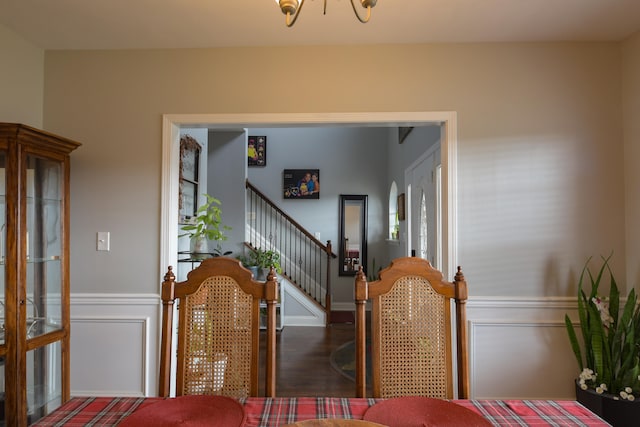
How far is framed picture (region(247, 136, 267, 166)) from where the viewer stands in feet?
21.0

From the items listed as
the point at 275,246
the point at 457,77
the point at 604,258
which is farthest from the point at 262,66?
the point at 275,246

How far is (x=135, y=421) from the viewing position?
3.53 ft

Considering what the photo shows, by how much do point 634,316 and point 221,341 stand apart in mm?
2114

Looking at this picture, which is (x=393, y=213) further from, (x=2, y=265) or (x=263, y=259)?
(x=2, y=265)

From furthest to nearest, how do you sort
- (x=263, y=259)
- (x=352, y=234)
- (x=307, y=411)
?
(x=352, y=234) → (x=263, y=259) → (x=307, y=411)

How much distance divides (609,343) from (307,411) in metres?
1.84

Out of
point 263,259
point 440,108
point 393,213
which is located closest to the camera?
point 440,108

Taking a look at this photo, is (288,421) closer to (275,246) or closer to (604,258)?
(604,258)

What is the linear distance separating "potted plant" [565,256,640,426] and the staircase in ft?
13.5

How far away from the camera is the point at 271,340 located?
145cm

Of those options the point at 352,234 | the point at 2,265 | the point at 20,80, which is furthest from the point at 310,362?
the point at 20,80

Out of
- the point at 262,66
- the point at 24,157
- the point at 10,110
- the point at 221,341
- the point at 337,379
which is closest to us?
the point at 221,341

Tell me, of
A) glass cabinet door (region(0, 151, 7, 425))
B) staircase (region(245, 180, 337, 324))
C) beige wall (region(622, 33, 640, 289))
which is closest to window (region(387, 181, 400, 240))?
staircase (region(245, 180, 337, 324))

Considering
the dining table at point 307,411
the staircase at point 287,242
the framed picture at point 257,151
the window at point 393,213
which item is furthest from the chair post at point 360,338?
the framed picture at point 257,151
